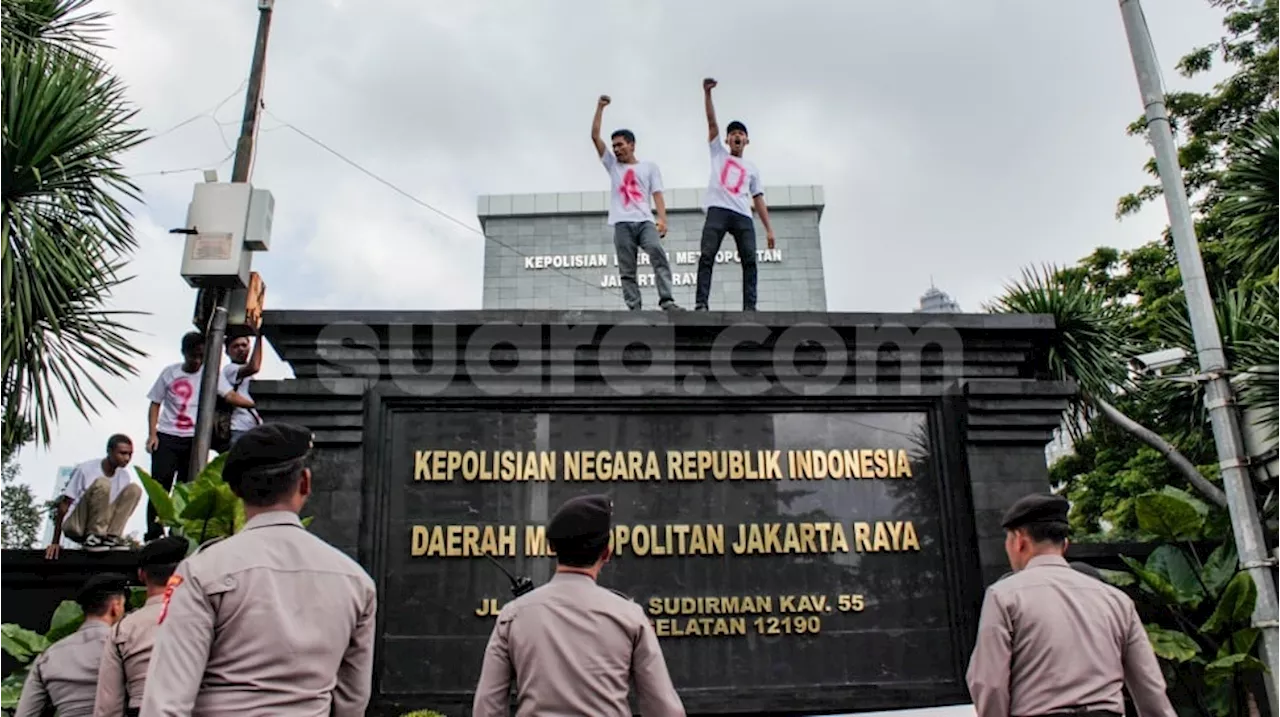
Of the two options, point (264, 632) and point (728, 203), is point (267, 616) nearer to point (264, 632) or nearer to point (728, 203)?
point (264, 632)

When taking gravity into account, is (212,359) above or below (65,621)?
above

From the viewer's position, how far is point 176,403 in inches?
307

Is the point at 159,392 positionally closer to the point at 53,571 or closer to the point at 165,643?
the point at 53,571

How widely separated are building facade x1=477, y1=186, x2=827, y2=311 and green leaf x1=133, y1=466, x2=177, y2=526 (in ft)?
71.9

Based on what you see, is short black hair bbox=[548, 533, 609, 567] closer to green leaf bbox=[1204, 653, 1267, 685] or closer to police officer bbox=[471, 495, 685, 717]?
police officer bbox=[471, 495, 685, 717]

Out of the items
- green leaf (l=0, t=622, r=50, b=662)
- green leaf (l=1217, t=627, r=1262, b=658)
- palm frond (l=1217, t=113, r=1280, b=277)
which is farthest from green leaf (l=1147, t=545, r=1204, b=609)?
green leaf (l=0, t=622, r=50, b=662)

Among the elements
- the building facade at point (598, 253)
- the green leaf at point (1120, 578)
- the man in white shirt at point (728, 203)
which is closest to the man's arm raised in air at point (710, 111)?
the man in white shirt at point (728, 203)

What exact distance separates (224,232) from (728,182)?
393 cm

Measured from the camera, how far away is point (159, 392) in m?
7.82

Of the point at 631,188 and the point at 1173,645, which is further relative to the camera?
the point at 631,188

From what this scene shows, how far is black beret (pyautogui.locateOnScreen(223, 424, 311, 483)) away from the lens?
2756 mm

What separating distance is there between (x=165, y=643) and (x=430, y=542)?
4.50 metres

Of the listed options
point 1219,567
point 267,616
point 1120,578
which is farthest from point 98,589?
point 1219,567

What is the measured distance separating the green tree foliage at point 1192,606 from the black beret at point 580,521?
497 cm
